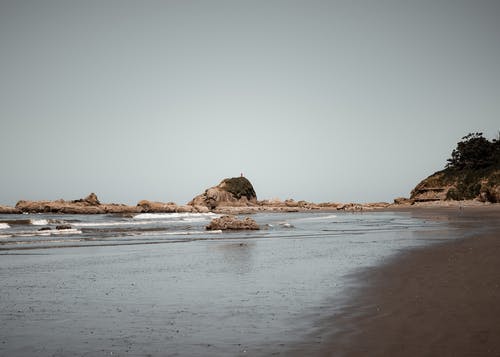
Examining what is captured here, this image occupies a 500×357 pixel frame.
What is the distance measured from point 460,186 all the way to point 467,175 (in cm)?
407

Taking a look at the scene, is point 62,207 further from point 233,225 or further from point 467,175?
point 467,175

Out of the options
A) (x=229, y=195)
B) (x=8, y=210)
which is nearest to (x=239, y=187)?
(x=229, y=195)

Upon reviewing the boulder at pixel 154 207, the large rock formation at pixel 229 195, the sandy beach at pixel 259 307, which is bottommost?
the sandy beach at pixel 259 307

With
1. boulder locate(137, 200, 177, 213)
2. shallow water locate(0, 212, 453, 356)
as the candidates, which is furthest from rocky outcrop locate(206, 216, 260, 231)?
boulder locate(137, 200, 177, 213)

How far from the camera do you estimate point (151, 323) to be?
7.46 meters

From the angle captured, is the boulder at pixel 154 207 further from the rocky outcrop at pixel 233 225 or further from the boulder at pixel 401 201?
the rocky outcrop at pixel 233 225

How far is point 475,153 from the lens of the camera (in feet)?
305

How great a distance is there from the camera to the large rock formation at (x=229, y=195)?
139m

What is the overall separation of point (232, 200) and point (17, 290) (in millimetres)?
134545

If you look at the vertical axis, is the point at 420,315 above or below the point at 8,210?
below

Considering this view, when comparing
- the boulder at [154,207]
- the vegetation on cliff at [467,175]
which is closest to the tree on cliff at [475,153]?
the vegetation on cliff at [467,175]

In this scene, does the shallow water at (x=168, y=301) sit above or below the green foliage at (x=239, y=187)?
below

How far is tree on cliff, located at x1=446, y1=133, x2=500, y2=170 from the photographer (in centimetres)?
9144

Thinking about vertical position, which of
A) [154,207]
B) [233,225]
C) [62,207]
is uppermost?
[62,207]
